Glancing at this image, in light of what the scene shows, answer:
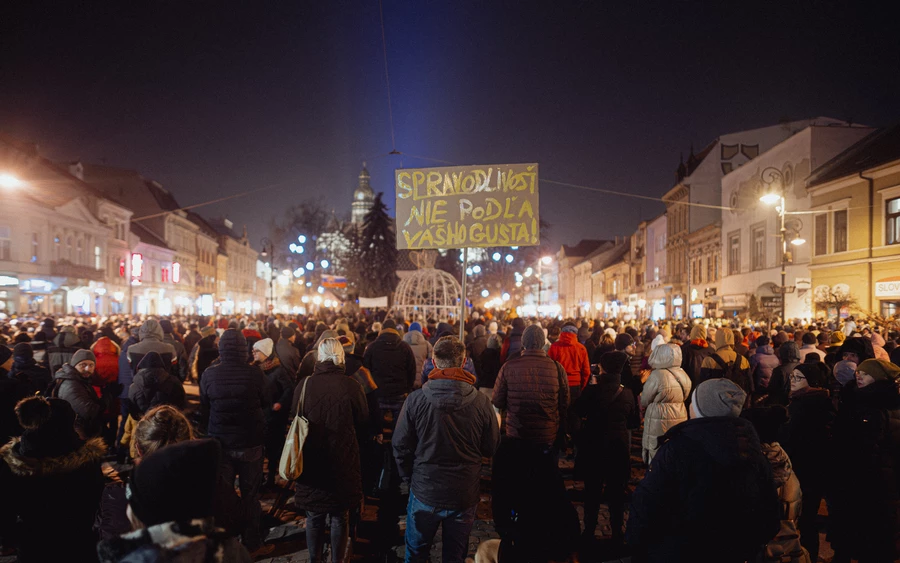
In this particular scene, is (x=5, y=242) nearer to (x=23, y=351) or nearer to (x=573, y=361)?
(x=23, y=351)

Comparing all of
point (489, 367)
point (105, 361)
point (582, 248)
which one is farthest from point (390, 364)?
point (582, 248)

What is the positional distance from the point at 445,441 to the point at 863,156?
2747cm

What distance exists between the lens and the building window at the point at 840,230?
992 inches

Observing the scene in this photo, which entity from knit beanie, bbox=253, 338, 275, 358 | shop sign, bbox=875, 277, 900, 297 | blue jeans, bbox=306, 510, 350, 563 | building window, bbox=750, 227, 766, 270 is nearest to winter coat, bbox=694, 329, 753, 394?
blue jeans, bbox=306, 510, 350, 563

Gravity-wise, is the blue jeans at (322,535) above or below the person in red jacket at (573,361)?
below

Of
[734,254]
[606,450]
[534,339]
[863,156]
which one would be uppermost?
[863,156]

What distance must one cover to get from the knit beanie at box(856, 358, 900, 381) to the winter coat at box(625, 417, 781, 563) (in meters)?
2.46

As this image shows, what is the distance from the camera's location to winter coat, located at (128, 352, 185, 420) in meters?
6.30

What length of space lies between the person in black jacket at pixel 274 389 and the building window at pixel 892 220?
2408 centimetres

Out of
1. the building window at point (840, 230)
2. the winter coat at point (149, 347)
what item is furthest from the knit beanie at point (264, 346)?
the building window at point (840, 230)

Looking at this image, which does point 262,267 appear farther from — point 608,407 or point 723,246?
point 608,407

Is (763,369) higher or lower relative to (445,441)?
lower

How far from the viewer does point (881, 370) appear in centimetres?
470

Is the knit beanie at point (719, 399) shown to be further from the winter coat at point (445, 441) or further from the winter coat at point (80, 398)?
the winter coat at point (80, 398)
